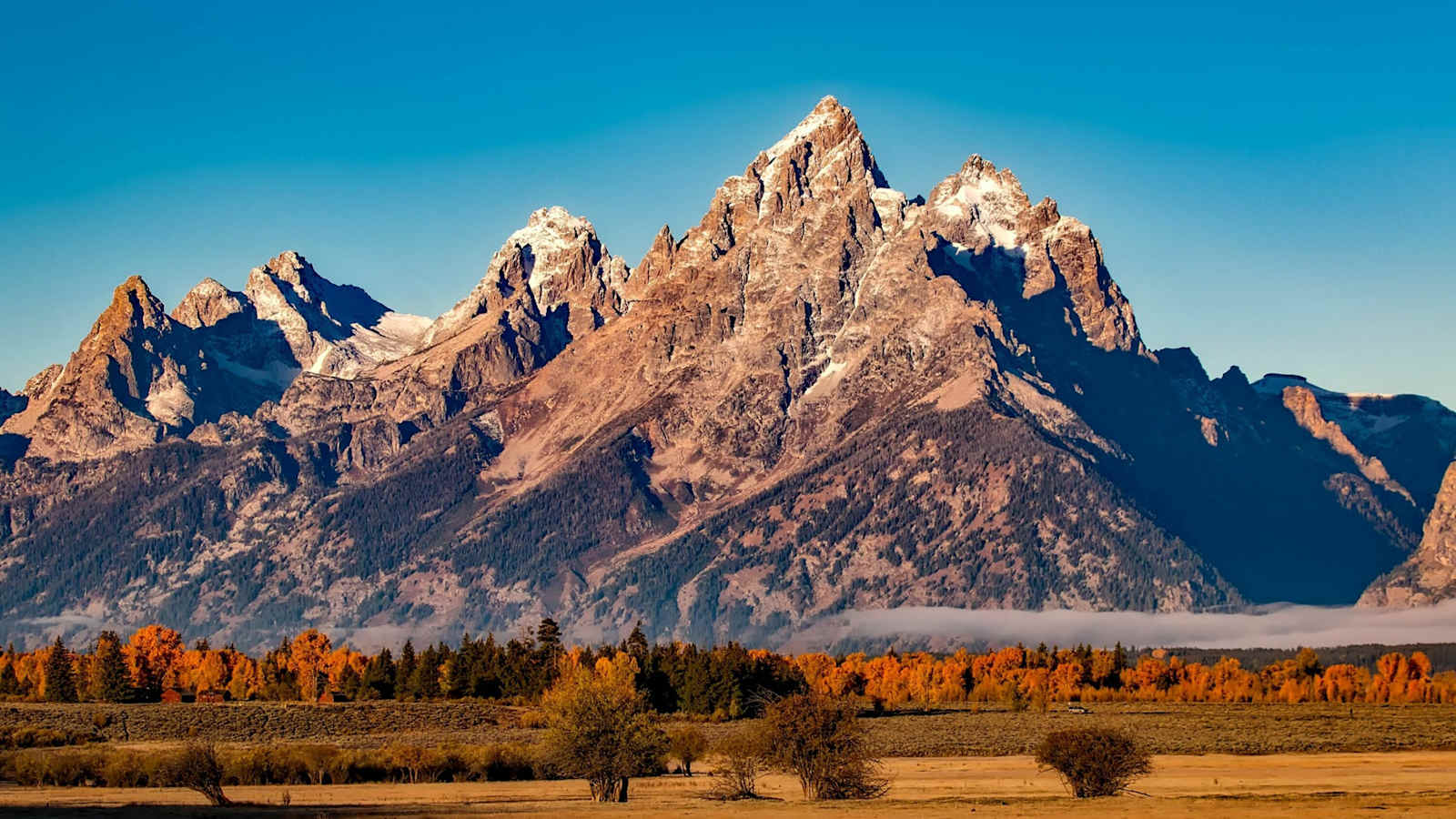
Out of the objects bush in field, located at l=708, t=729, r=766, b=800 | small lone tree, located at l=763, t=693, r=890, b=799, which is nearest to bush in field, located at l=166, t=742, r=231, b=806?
bush in field, located at l=708, t=729, r=766, b=800

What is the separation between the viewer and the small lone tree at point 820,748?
140 metres

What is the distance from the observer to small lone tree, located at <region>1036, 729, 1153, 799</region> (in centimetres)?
14012

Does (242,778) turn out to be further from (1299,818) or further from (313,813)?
(1299,818)

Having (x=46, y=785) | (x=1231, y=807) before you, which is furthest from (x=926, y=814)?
(x=46, y=785)

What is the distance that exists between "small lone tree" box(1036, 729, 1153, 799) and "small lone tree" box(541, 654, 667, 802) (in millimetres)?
31889

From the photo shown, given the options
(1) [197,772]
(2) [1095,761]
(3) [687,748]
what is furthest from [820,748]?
(1) [197,772]

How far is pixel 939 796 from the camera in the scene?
141500 mm

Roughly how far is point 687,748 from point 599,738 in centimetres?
3384

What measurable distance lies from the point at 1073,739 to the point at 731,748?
25999 millimetres

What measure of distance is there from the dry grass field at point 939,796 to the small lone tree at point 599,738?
2211mm

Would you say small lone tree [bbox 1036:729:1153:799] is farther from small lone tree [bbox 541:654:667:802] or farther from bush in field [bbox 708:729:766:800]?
small lone tree [bbox 541:654:667:802]

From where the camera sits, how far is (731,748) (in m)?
148

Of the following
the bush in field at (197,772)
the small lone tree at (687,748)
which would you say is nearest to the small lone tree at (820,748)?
the small lone tree at (687,748)

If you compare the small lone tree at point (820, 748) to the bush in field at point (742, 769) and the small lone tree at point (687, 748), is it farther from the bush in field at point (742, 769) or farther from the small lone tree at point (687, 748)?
the small lone tree at point (687, 748)
